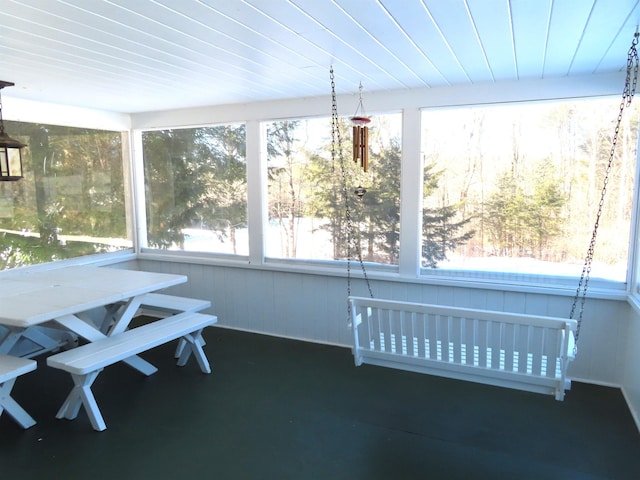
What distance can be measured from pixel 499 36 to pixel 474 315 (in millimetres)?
1686

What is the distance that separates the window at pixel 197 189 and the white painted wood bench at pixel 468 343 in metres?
1.92

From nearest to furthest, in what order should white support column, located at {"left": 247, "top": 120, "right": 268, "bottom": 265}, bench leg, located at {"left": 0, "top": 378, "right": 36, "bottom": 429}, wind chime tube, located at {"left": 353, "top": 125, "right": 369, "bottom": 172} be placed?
bench leg, located at {"left": 0, "top": 378, "right": 36, "bottom": 429} < wind chime tube, located at {"left": 353, "top": 125, "right": 369, "bottom": 172} < white support column, located at {"left": 247, "top": 120, "right": 268, "bottom": 265}

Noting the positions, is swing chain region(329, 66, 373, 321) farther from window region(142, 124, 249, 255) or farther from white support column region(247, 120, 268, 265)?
window region(142, 124, 249, 255)

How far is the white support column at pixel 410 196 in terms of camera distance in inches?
149

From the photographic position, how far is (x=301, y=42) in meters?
2.42

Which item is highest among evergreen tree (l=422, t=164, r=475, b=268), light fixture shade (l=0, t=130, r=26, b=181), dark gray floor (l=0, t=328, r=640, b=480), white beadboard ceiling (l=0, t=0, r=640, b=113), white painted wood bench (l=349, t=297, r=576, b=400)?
white beadboard ceiling (l=0, t=0, r=640, b=113)

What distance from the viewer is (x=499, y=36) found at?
2346mm

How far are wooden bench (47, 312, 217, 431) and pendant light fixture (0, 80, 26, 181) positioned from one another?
4.36 ft

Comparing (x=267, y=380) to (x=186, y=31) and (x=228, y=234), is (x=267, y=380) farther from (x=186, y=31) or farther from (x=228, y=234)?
(x=186, y=31)

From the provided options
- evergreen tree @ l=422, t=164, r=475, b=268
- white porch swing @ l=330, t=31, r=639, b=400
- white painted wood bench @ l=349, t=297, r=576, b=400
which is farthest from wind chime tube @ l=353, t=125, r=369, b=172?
white painted wood bench @ l=349, t=297, r=576, b=400

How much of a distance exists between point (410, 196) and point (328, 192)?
0.81 meters

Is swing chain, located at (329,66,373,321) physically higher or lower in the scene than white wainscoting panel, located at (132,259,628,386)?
higher

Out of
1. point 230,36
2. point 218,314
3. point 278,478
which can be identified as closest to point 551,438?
point 278,478

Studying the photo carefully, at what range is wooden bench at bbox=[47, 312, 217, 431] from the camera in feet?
9.16
